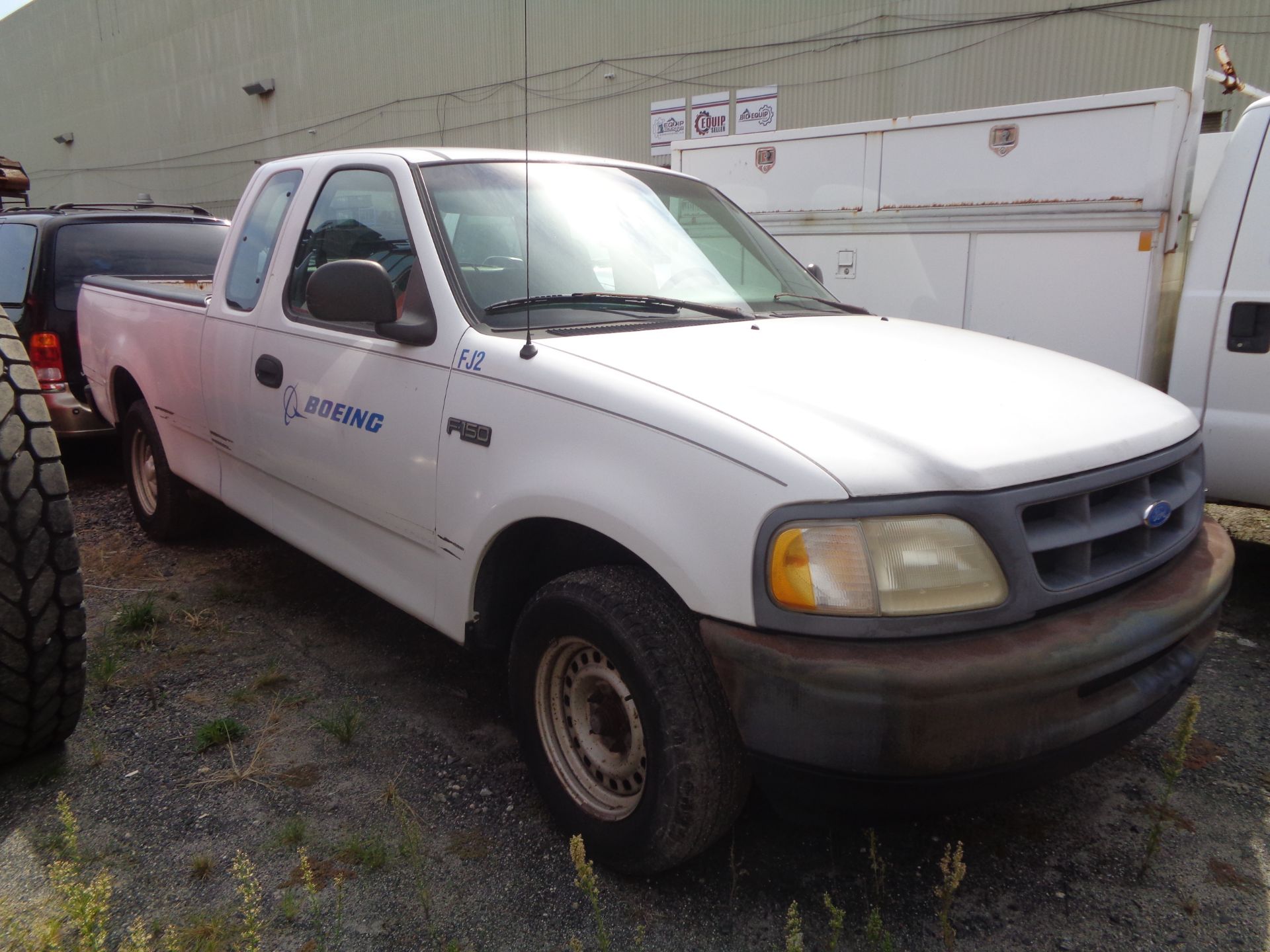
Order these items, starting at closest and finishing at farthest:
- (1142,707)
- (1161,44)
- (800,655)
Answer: (800,655) → (1142,707) → (1161,44)

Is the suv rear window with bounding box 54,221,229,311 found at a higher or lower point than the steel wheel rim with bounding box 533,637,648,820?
higher

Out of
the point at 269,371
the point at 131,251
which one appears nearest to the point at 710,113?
the point at 131,251

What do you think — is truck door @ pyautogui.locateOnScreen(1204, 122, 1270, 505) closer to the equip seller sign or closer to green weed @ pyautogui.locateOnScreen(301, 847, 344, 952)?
green weed @ pyautogui.locateOnScreen(301, 847, 344, 952)

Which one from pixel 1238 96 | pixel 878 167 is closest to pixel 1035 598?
pixel 878 167

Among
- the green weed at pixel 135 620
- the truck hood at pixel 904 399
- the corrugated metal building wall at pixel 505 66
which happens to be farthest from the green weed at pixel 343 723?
the corrugated metal building wall at pixel 505 66

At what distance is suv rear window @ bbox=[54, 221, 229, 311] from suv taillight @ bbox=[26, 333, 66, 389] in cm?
22

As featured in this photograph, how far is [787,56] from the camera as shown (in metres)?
14.9

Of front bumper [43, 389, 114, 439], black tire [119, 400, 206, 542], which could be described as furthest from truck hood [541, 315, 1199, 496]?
front bumper [43, 389, 114, 439]

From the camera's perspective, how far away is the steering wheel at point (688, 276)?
3041mm

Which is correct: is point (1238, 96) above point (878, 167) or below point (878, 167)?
above

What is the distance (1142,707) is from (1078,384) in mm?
894

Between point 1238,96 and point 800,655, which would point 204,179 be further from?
point 800,655

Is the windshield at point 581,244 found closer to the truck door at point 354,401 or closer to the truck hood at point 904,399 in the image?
the truck door at point 354,401

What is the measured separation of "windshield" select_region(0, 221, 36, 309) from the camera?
597 centimetres
